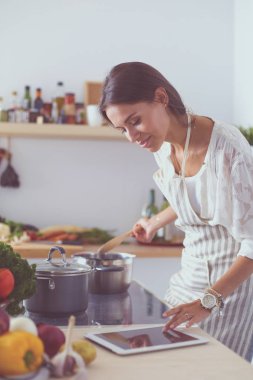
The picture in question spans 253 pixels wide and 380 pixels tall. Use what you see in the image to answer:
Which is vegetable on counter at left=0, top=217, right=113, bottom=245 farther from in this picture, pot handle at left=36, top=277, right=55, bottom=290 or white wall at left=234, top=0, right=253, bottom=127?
pot handle at left=36, top=277, right=55, bottom=290

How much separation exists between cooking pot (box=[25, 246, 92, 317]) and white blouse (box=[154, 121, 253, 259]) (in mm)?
448

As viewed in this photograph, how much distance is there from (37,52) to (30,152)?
0.66m

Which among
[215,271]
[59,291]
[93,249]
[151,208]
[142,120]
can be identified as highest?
[142,120]

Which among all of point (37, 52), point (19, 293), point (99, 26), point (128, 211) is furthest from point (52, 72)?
point (19, 293)

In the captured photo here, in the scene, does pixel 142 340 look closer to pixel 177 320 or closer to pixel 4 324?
pixel 177 320

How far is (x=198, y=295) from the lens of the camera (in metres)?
1.88

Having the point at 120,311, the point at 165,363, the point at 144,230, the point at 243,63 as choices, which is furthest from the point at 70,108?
the point at 165,363

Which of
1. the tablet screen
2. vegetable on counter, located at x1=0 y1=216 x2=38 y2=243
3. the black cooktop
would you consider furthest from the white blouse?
vegetable on counter, located at x1=0 y1=216 x2=38 y2=243

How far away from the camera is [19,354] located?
2.80 feet

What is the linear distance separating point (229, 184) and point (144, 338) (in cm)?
57

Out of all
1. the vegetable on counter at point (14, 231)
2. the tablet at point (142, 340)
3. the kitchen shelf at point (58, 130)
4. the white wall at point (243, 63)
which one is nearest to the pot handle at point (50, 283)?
the tablet at point (142, 340)

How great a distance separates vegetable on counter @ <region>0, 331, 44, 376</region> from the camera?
0.85 meters

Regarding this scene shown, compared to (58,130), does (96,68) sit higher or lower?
higher

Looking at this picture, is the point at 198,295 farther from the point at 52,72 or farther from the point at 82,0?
the point at 82,0
